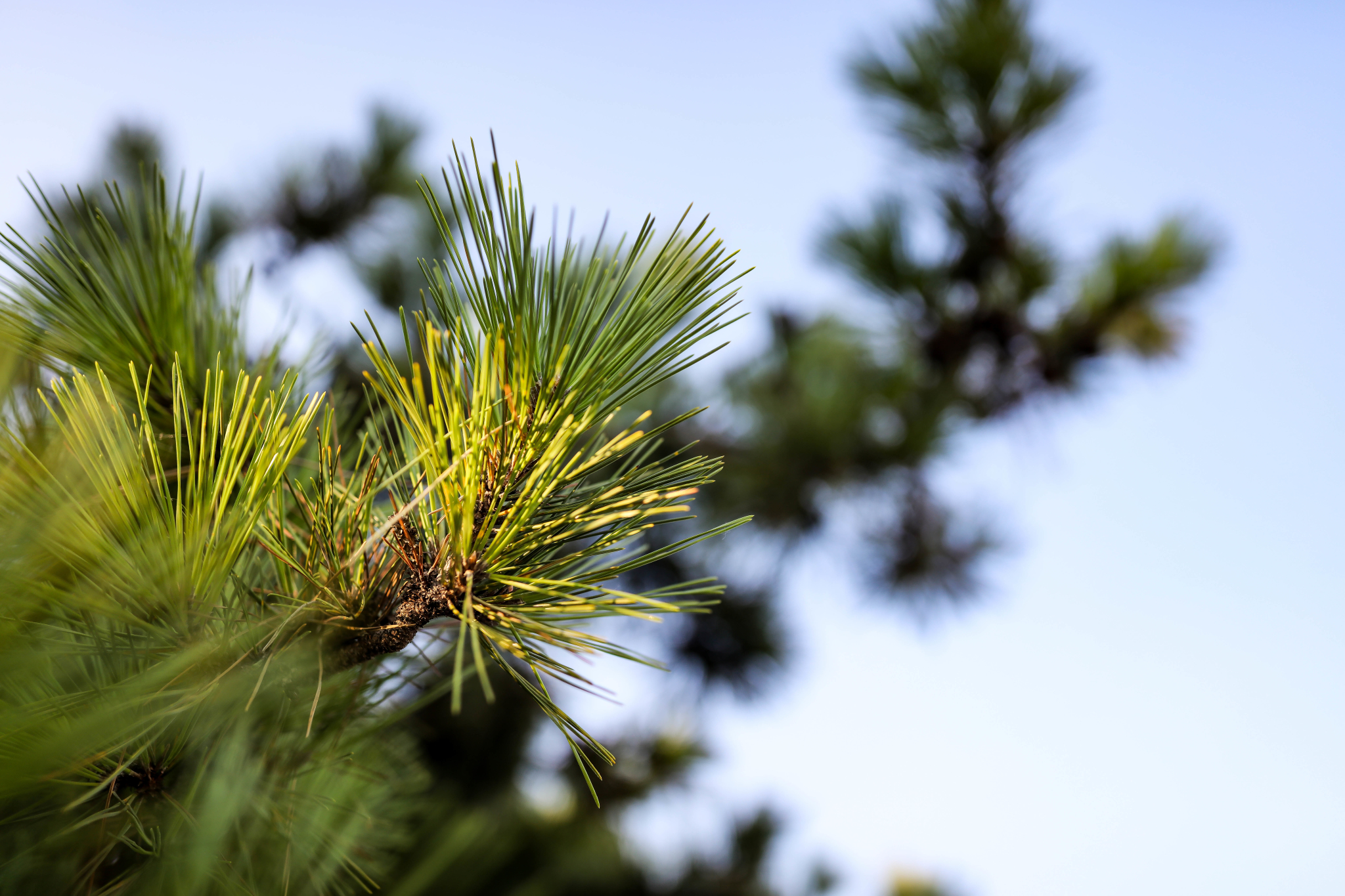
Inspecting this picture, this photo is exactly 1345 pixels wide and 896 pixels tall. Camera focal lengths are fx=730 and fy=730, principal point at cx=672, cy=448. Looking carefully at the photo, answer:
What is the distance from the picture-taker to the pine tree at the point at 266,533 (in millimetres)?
231

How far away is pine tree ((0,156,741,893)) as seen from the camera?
231 millimetres

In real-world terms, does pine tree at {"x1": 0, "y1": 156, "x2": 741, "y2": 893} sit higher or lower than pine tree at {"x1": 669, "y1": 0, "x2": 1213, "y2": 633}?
lower

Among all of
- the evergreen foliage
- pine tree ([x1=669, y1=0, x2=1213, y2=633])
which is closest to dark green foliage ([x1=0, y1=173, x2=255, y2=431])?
the evergreen foliage

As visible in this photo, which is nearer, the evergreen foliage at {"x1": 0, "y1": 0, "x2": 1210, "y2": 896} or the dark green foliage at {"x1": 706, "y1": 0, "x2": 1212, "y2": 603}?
the evergreen foliage at {"x1": 0, "y1": 0, "x2": 1210, "y2": 896}

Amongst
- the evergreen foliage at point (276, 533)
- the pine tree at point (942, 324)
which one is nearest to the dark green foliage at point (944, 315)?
the pine tree at point (942, 324)

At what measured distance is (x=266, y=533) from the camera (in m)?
0.28

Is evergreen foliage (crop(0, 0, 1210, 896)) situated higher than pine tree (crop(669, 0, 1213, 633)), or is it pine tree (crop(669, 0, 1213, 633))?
pine tree (crop(669, 0, 1213, 633))

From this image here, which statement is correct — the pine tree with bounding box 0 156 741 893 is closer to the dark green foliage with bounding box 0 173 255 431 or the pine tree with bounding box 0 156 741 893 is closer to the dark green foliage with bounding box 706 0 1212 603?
the dark green foliage with bounding box 0 173 255 431

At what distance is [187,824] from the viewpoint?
28 centimetres

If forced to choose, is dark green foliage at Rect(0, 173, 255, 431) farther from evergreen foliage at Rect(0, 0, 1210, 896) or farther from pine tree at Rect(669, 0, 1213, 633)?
pine tree at Rect(669, 0, 1213, 633)

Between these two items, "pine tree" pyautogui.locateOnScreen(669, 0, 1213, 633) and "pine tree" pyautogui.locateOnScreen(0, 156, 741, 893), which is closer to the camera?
"pine tree" pyautogui.locateOnScreen(0, 156, 741, 893)

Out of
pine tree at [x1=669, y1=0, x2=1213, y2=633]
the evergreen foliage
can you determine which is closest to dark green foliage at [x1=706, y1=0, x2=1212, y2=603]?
pine tree at [x1=669, y1=0, x2=1213, y2=633]

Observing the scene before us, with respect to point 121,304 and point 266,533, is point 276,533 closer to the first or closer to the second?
point 266,533

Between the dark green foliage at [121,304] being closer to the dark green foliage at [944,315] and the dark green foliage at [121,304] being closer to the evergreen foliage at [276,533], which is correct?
the evergreen foliage at [276,533]
